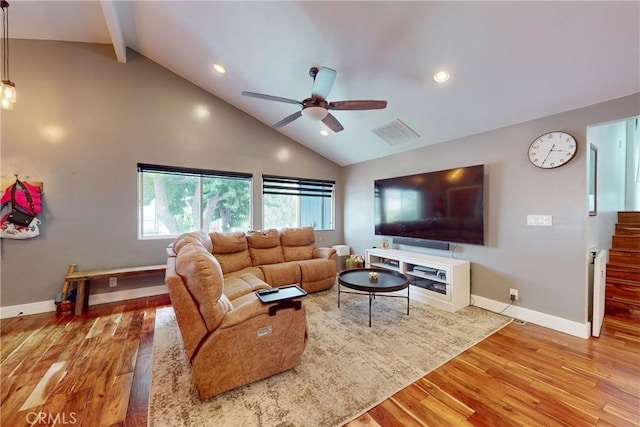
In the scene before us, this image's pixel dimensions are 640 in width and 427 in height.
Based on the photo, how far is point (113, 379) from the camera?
198cm

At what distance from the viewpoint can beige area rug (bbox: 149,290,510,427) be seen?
64.1 inches

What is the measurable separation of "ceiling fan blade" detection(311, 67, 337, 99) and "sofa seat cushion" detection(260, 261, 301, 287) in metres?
2.43

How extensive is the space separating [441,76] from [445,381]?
2970 millimetres

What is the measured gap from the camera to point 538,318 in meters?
2.91

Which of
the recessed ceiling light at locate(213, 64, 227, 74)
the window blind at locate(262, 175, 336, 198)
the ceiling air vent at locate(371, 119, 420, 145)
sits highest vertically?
the recessed ceiling light at locate(213, 64, 227, 74)

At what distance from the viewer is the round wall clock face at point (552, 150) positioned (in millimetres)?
2695

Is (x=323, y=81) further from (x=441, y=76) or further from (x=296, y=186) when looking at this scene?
(x=296, y=186)

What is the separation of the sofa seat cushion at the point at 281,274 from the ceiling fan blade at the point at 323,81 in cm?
243

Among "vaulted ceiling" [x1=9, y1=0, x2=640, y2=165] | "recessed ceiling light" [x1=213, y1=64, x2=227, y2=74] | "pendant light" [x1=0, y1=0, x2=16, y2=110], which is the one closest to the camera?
"vaulted ceiling" [x1=9, y1=0, x2=640, y2=165]

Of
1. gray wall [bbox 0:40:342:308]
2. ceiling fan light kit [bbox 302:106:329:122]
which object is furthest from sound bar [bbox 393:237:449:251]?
gray wall [bbox 0:40:342:308]

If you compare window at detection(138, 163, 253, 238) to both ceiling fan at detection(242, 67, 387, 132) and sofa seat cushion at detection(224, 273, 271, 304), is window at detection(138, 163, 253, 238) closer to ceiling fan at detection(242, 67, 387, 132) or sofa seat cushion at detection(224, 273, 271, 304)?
sofa seat cushion at detection(224, 273, 271, 304)

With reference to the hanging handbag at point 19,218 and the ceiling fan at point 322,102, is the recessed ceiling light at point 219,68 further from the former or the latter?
the hanging handbag at point 19,218

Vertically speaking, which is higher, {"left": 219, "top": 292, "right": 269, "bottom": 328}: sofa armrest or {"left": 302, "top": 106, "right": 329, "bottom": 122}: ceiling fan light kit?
{"left": 302, "top": 106, "right": 329, "bottom": 122}: ceiling fan light kit

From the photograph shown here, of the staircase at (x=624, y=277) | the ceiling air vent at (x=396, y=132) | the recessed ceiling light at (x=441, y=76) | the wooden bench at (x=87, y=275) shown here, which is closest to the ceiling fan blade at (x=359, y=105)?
the recessed ceiling light at (x=441, y=76)
